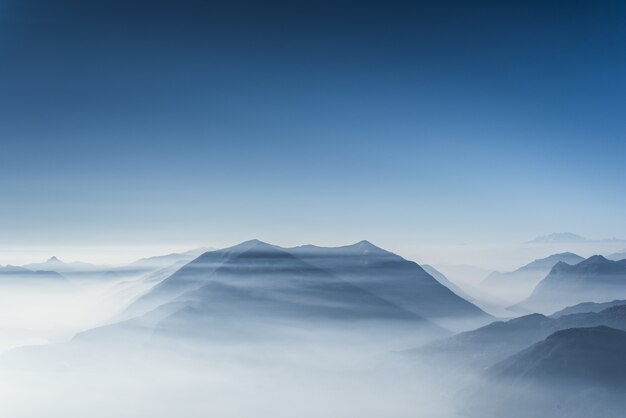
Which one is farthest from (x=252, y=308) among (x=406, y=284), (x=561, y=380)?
(x=561, y=380)

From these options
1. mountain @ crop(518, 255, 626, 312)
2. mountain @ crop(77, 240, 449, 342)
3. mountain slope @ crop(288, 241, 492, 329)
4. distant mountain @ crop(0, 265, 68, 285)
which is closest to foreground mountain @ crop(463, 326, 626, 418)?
mountain slope @ crop(288, 241, 492, 329)

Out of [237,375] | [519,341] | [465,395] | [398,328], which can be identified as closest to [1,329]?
[237,375]

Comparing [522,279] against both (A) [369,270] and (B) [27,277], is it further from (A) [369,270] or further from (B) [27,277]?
(B) [27,277]

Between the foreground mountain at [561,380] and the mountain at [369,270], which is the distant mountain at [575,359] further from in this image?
the mountain at [369,270]

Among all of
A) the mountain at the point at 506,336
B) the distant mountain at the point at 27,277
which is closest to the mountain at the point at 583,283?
the mountain at the point at 506,336

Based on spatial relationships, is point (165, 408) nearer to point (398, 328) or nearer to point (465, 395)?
point (398, 328)
